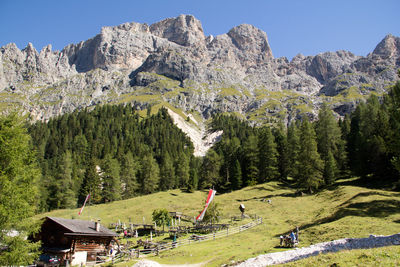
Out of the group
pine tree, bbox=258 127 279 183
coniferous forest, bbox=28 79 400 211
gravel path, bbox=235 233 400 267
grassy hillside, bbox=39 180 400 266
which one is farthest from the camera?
pine tree, bbox=258 127 279 183

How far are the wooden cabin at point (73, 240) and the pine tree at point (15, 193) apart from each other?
38.0 ft

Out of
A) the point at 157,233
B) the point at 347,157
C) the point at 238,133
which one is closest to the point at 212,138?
the point at 238,133

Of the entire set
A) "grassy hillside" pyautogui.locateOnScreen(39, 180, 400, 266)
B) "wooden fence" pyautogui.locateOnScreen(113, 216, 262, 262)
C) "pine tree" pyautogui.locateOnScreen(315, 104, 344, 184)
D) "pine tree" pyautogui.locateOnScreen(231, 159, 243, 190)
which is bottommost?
"wooden fence" pyautogui.locateOnScreen(113, 216, 262, 262)

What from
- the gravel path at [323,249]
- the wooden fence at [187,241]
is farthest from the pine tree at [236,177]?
the gravel path at [323,249]

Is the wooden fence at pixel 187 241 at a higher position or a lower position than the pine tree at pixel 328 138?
lower

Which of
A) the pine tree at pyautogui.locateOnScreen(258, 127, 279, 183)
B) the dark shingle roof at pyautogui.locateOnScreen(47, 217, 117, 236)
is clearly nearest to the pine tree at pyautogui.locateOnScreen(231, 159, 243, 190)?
the pine tree at pyautogui.locateOnScreen(258, 127, 279, 183)

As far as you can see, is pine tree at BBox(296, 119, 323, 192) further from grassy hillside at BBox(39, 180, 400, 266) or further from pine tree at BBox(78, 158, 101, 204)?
pine tree at BBox(78, 158, 101, 204)

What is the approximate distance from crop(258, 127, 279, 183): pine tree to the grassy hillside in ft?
22.2

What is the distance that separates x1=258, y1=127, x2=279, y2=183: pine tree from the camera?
72938mm

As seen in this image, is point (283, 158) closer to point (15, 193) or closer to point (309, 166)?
point (309, 166)

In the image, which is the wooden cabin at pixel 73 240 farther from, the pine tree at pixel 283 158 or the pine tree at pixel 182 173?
the pine tree at pixel 182 173

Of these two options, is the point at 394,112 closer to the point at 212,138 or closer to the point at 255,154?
the point at 255,154

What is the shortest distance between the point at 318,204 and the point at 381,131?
87.2 feet

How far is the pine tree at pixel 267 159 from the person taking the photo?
7294 cm
